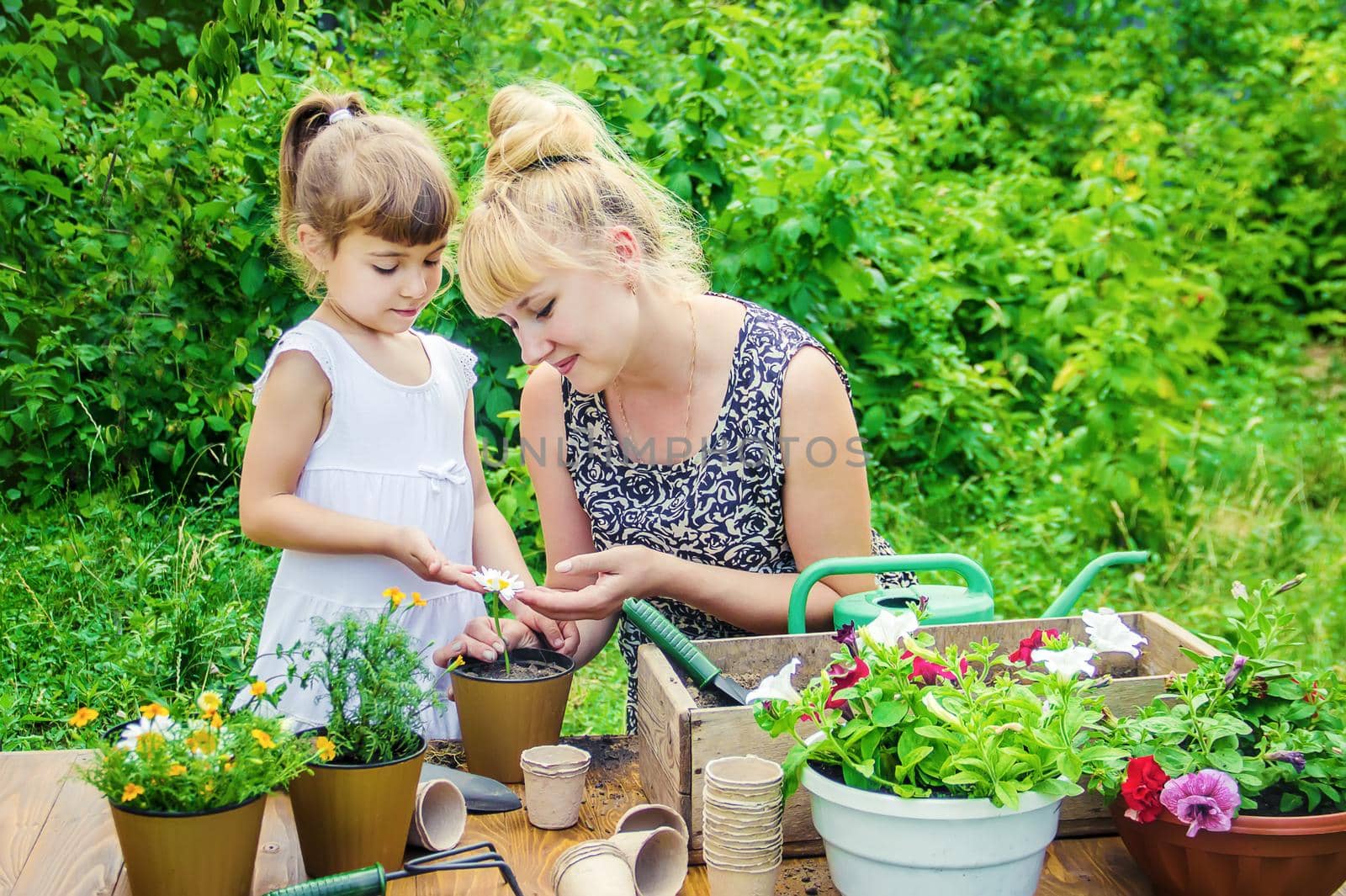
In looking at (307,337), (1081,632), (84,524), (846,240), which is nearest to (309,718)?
(307,337)

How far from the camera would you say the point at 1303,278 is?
22.9 feet

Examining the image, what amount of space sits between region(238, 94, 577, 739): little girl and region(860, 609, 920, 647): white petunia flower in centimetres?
67

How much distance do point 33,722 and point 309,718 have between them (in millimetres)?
1307

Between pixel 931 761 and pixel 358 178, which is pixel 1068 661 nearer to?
pixel 931 761

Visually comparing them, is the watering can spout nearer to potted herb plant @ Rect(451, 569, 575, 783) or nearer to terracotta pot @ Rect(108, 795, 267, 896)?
potted herb plant @ Rect(451, 569, 575, 783)

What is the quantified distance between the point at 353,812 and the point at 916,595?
716 millimetres

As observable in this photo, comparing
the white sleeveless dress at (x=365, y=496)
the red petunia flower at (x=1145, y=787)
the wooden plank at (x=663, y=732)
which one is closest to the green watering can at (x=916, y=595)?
the wooden plank at (x=663, y=732)

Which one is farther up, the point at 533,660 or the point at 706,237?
the point at 706,237

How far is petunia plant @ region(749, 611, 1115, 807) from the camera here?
1.06 meters

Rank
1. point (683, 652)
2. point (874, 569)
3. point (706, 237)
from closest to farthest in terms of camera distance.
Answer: point (683, 652) → point (874, 569) → point (706, 237)

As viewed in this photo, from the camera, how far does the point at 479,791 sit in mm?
1351

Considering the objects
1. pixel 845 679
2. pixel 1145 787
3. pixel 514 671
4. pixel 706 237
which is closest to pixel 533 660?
pixel 514 671

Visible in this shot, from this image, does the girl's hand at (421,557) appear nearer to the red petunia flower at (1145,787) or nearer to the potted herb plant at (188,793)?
the potted herb plant at (188,793)

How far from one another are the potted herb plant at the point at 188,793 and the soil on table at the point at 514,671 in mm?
339
